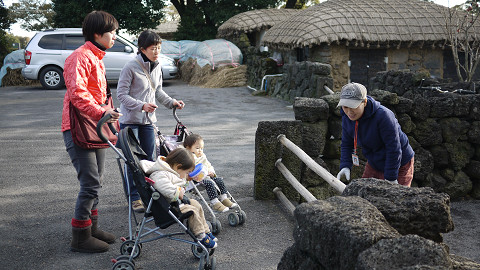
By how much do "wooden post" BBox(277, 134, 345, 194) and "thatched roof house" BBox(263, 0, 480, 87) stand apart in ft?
40.3

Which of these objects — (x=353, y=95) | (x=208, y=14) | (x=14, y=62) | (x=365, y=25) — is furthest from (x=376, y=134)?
(x=208, y=14)

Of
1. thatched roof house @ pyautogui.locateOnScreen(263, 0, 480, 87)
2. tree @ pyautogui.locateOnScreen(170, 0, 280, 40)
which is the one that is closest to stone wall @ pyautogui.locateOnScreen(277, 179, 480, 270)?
thatched roof house @ pyautogui.locateOnScreen(263, 0, 480, 87)

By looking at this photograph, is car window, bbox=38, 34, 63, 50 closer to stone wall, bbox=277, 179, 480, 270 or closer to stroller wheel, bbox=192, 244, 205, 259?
stroller wheel, bbox=192, 244, 205, 259

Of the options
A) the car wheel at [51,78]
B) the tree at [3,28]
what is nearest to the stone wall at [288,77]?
the car wheel at [51,78]

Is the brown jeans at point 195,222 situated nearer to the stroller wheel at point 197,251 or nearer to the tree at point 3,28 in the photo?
the stroller wheel at point 197,251

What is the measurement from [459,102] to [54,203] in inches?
223

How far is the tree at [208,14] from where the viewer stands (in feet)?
91.0

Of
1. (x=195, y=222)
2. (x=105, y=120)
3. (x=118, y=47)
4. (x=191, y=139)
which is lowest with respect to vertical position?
(x=195, y=222)

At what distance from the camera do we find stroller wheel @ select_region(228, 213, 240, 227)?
214 inches

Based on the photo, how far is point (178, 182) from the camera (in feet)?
14.3

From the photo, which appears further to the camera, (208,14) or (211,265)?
(208,14)

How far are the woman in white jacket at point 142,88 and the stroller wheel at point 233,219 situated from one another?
1024 mm

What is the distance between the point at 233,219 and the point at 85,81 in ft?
6.83

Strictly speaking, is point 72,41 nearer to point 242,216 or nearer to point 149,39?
point 149,39
